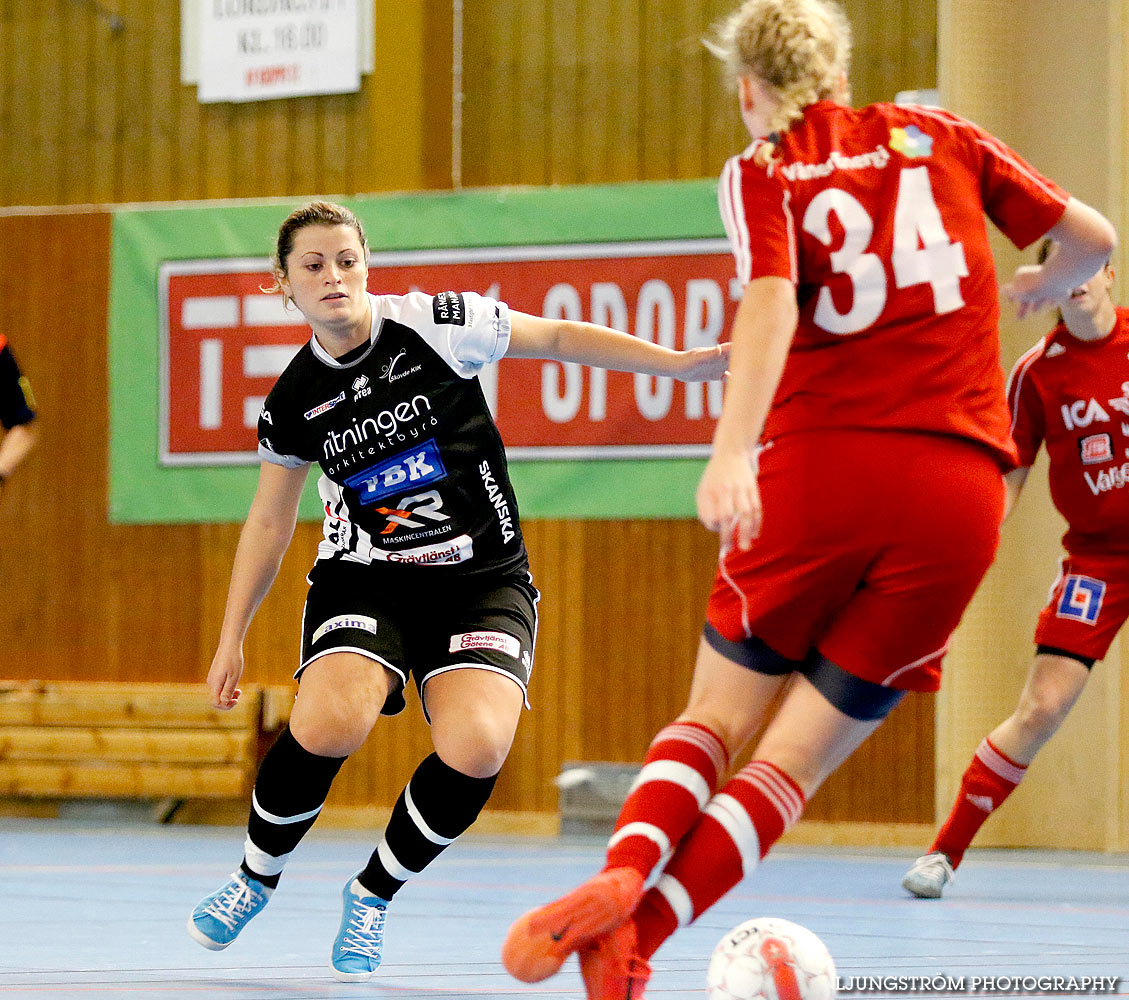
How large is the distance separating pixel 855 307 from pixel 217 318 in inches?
225

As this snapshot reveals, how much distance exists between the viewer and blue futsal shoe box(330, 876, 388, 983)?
346cm

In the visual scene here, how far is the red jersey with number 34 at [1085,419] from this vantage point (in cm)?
500

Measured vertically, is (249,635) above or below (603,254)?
below

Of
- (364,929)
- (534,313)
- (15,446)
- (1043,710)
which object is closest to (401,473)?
(364,929)

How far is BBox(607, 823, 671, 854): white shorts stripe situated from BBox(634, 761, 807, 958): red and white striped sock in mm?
46

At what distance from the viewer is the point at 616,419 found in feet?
24.0

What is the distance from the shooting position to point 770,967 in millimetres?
2582

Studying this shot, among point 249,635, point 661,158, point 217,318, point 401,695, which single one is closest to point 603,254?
point 661,158

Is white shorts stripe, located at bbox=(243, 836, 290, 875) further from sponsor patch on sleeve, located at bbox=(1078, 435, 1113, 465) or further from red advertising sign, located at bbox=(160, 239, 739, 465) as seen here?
red advertising sign, located at bbox=(160, 239, 739, 465)

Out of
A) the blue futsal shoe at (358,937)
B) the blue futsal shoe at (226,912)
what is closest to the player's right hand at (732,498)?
the blue futsal shoe at (358,937)

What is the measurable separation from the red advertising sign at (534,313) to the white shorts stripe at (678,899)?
470 cm

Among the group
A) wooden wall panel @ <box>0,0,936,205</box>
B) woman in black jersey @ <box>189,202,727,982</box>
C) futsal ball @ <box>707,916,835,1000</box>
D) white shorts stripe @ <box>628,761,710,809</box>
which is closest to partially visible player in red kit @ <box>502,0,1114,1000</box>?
white shorts stripe @ <box>628,761,710,809</box>

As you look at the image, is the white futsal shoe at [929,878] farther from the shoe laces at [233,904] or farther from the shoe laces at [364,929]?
the shoe laces at [233,904]

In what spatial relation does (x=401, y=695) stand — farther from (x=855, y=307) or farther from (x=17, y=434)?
(x=17, y=434)
